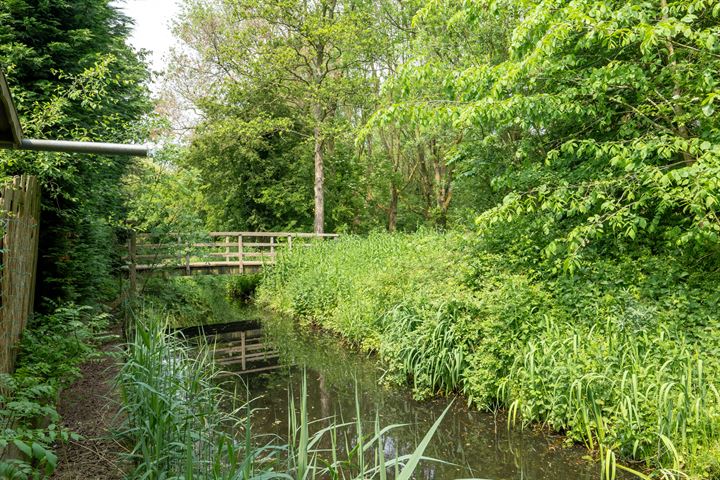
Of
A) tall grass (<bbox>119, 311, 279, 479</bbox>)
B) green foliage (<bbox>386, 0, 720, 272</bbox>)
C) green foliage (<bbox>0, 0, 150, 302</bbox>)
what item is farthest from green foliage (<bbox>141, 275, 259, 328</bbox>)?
green foliage (<bbox>386, 0, 720, 272</bbox>)

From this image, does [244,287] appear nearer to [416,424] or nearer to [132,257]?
[132,257]

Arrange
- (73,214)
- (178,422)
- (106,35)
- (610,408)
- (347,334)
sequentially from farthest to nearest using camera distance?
(347,334), (106,35), (73,214), (610,408), (178,422)

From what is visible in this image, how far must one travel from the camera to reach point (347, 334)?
8586 mm

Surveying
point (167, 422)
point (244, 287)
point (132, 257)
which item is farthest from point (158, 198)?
point (167, 422)

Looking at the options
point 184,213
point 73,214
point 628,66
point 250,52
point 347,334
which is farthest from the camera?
point 250,52

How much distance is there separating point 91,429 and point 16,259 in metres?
1.43

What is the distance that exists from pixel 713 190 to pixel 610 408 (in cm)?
207

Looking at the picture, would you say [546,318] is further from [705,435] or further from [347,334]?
[347,334]

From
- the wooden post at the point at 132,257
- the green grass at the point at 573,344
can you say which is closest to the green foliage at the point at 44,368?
the green grass at the point at 573,344

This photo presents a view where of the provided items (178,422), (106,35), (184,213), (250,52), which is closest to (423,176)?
(250,52)

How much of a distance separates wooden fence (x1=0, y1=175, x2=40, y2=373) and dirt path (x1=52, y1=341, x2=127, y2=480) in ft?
2.28

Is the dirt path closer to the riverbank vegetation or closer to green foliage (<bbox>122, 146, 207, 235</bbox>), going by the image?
the riverbank vegetation

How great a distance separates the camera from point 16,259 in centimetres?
378

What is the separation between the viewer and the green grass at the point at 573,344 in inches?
151
